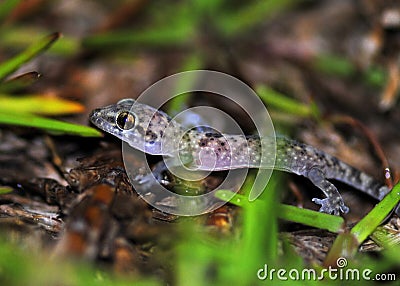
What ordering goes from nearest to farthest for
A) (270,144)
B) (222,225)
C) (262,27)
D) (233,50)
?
(222,225) < (270,144) < (233,50) < (262,27)

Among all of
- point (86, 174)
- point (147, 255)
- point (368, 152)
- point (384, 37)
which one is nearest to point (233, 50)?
point (384, 37)

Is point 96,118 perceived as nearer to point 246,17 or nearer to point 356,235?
point 356,235

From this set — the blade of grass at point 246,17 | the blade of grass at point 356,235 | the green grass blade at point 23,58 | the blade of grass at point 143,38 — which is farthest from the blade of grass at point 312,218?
the blade of grass at point 246,17

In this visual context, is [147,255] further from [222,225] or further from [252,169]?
[252,169]

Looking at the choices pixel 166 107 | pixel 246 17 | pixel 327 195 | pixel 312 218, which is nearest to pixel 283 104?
pixel 166 107

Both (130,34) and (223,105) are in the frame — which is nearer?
(223,105)
